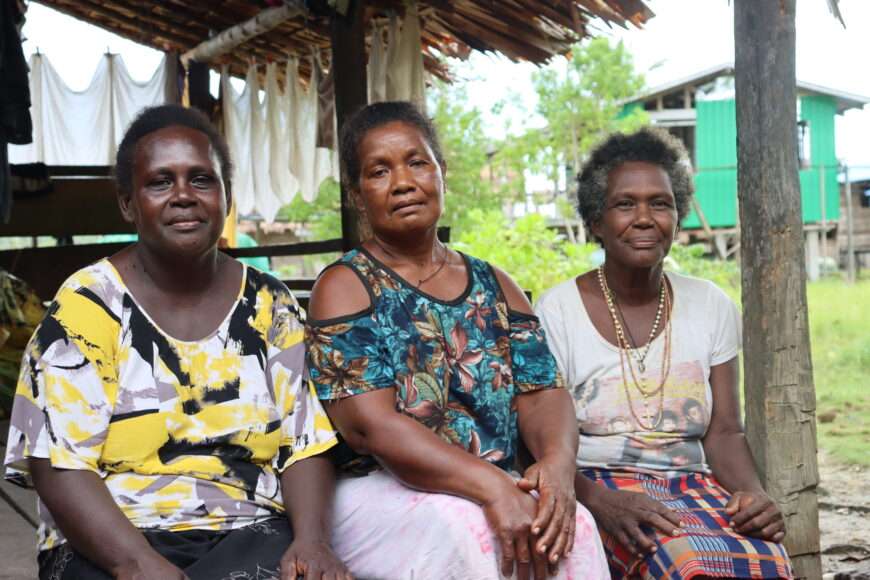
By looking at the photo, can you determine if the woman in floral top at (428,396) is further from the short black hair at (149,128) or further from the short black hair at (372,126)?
the short black hair at (149,128)

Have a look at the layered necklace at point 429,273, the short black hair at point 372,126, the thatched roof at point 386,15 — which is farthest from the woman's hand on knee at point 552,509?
the thatched roof at point 386,15

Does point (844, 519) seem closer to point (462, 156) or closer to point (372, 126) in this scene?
point (372, 126)

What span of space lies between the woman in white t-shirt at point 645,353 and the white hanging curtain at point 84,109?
5.68m

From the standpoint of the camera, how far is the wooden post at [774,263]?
2.77 meters

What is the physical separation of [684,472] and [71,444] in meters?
1.66

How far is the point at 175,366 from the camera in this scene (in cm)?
203

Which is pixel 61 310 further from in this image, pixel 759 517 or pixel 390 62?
pixel 390 62

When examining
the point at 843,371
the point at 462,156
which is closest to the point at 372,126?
the point at 843,371

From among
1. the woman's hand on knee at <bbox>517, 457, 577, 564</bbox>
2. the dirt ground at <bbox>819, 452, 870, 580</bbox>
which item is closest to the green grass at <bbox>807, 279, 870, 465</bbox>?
the dirt ground at <bbox>819, 452, 870, 580</bbox>

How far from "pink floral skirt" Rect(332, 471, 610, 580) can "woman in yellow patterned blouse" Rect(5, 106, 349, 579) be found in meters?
0.09

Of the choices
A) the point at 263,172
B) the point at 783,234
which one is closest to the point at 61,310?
the point at 783,234

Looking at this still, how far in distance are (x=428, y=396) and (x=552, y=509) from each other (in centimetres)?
41

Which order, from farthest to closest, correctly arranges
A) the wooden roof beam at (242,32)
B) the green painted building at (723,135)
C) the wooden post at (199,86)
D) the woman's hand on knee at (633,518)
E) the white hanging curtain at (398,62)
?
the green painted building at (723,135) → the wooden post at (199,86) → the white hanging curtain at (398,62) → the wooden roof beam at (242,32) → the woman's hand on knee at (633,518)

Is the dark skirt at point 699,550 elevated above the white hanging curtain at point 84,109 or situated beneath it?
situated beneath
